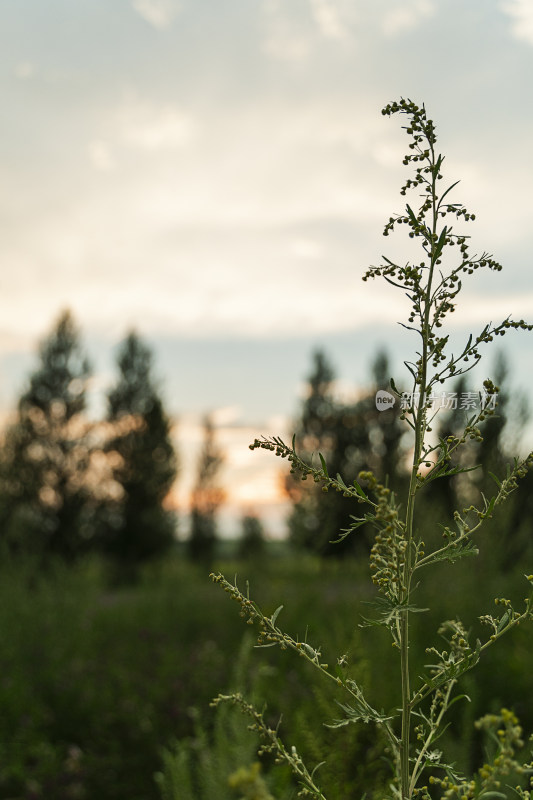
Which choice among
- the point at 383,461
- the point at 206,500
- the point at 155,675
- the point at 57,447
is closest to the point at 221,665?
the point at 155,675

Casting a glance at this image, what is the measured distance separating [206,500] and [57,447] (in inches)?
427

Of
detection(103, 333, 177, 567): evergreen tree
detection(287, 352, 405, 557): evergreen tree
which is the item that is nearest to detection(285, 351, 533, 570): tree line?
detection(287, 352, 405, 557): evergreen tree

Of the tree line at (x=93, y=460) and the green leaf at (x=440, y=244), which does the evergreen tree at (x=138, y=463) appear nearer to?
the tree line at (x=93, y=460)

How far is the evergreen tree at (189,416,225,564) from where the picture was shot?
3953 centimetres

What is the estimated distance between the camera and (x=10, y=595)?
10344 millimetres

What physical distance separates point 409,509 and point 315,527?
330 inches

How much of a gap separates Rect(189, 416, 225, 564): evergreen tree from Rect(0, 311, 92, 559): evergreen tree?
7.26m

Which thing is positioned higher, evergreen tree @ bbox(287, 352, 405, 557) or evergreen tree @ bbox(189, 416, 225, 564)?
evergreen tree @ bbox(287, 352, 405, 557)

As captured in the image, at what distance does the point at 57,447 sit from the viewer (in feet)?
111

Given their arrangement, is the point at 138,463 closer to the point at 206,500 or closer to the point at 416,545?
the point at 206,500

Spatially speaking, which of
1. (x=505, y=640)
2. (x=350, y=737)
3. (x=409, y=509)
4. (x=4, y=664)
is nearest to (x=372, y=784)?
(x=350, y=737)

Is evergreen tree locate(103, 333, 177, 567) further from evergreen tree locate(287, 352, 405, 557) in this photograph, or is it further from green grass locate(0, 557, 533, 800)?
green grass locate(0, 557, 533, 800)

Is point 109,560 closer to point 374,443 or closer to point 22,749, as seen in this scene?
point 374,443

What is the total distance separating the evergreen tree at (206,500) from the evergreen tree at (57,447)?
7.26 metres
